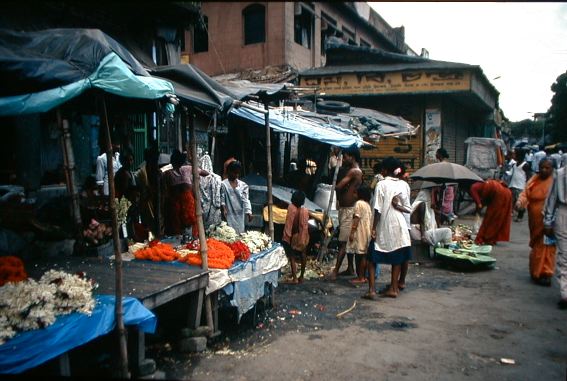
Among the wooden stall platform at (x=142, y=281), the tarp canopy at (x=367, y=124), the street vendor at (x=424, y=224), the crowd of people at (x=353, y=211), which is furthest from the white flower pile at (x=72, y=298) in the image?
the tarp canopy at (x=367, y=124)

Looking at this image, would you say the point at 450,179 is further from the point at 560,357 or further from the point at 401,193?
the point at 560,357

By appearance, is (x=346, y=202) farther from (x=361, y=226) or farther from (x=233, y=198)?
(x=233, y=198)

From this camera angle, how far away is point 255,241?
609 centimetres

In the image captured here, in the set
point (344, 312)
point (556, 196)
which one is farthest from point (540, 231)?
point (344, 312)

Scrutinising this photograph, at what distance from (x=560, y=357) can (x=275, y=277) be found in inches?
131

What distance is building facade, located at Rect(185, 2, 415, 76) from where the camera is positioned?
16406mm

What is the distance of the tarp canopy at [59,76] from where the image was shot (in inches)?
136

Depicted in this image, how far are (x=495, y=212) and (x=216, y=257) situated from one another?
7337mm

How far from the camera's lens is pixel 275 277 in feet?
20.0

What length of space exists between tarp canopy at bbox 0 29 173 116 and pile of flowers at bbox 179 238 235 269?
6.43ft

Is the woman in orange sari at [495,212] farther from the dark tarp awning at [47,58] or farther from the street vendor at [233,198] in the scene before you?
the dark tarp awning at [47,58]

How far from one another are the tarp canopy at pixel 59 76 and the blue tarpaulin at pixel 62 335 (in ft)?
5.22

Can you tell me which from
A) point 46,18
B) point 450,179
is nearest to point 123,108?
point 46,18

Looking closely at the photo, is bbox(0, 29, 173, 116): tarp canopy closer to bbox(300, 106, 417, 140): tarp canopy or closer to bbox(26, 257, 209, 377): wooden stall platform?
bbox(26, 257, 209, 377): wooden stall platform
